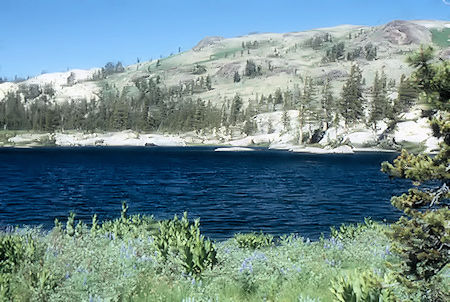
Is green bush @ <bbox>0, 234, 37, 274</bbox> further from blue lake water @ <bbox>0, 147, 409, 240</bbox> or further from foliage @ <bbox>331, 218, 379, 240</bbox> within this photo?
blue lake water @ <bbox>0, 147, 409, 240</bbox>

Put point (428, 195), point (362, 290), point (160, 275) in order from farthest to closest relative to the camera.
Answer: point (160, 275) < point (428, 195) < point (362, 290)

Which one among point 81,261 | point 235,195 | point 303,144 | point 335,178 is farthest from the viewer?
point 303,144

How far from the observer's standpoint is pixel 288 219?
27.5 meters

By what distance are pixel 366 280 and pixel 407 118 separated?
132 m

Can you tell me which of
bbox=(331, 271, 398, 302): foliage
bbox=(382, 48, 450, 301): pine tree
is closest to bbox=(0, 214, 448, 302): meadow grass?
bbox=(331, 271, 398, 302): foliage

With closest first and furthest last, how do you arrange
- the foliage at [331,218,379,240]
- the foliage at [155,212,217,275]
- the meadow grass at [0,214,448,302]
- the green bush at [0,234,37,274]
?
the meadow grass at [0,214,448,302]
the foliage at [155,212,217,275]
the green bush at [0,234,37,274]
the foliage at [331,218,379,240]

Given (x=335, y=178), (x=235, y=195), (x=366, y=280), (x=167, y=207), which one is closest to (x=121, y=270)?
(x=366, y=280)

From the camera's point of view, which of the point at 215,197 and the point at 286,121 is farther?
the point at 286,121

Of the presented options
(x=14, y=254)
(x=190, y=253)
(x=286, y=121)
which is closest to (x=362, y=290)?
(x=190, y=253)

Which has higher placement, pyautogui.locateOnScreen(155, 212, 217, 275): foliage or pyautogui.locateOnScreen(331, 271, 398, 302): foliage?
pyautogui.locateOnScreen(331, 271, 398, 302): foliage

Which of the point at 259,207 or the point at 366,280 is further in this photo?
the point at 259,207

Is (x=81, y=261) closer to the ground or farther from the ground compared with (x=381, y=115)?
closer to the ground

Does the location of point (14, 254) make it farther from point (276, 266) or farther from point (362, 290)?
point (362, 290)

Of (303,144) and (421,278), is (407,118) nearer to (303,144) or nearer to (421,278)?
(303,144)
